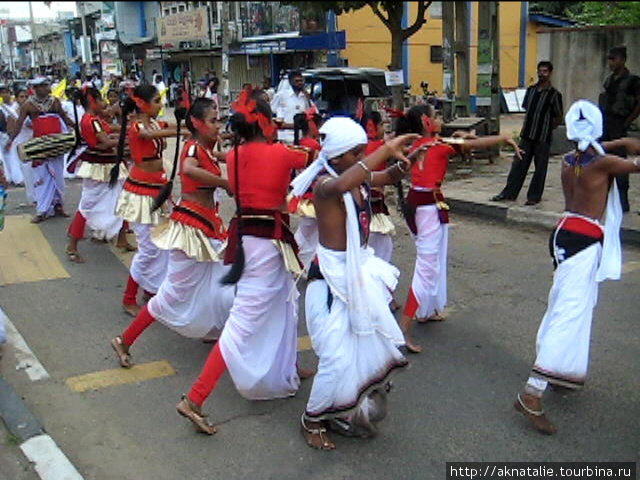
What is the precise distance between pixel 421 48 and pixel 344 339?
23808 millimetres

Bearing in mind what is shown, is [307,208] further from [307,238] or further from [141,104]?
[141,104]

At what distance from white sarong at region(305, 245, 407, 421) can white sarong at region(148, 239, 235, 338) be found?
44.1 inches

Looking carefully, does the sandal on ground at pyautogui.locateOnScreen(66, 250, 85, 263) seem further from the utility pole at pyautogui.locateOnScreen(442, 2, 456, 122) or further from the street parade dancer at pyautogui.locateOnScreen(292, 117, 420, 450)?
the utility pole at pyautogui.locateOnScreen(442, 2, 456, 122)

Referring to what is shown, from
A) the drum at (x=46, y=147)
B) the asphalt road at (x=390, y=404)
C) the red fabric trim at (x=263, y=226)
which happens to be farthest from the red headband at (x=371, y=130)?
the drum at (x=46, y=147)

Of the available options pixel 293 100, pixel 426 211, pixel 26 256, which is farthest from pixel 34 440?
pixel 293 100

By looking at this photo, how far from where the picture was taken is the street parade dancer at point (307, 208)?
5.96 m

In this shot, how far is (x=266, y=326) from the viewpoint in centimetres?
391

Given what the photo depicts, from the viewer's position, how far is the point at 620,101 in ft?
26.3

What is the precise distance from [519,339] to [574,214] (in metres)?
1.44

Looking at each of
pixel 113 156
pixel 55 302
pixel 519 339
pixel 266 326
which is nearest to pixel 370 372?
pixel 266 326

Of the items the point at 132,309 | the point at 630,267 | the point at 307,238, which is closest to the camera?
the point at 132,309

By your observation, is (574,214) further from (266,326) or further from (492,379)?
(266,326)

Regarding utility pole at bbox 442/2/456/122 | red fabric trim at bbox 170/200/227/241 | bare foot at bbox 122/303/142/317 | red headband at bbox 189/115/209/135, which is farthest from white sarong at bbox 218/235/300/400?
utility pole at bbox 442/2/456/122

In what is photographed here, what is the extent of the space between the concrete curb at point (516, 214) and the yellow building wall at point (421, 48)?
15.0 meters
